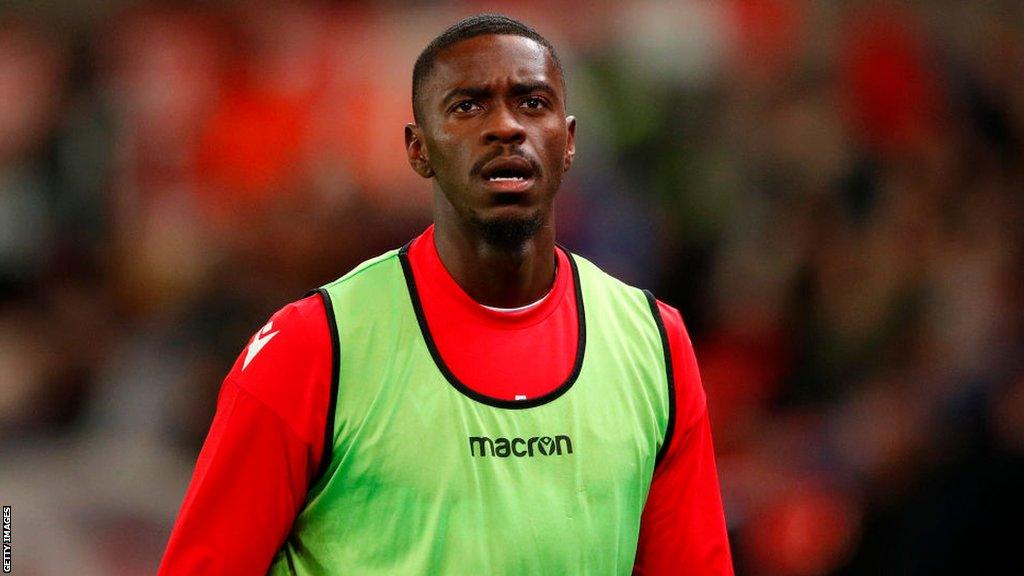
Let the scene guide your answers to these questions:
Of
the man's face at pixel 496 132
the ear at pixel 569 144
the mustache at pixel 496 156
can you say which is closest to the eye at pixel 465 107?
the man's face at pixel 496 132

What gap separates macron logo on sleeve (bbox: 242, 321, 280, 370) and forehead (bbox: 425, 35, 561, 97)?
0.54 metres

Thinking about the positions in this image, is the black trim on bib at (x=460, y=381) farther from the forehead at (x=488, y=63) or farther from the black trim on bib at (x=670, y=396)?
the forehead at (x=488, y=63)

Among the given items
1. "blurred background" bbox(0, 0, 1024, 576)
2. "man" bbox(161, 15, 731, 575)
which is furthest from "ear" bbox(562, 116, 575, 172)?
"blurred background" bbox(0, 0, 1024, 576)

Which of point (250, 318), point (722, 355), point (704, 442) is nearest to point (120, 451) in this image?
point (250, 318)

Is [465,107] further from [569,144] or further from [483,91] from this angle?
[569,144]

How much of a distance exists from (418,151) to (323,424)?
585mm

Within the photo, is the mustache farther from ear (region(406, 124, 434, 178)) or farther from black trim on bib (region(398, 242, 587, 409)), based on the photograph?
black trim on bib (region(398, 242, 587, 409))

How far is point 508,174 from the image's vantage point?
2.39 m

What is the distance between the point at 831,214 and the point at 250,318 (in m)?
2.34

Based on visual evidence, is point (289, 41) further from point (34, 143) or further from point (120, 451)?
point (120, 451)

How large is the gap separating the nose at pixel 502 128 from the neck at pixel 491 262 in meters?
0.17

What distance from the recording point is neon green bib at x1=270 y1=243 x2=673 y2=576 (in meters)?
2.28

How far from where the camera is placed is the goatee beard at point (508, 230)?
2.40 meters

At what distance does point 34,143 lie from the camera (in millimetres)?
4887
